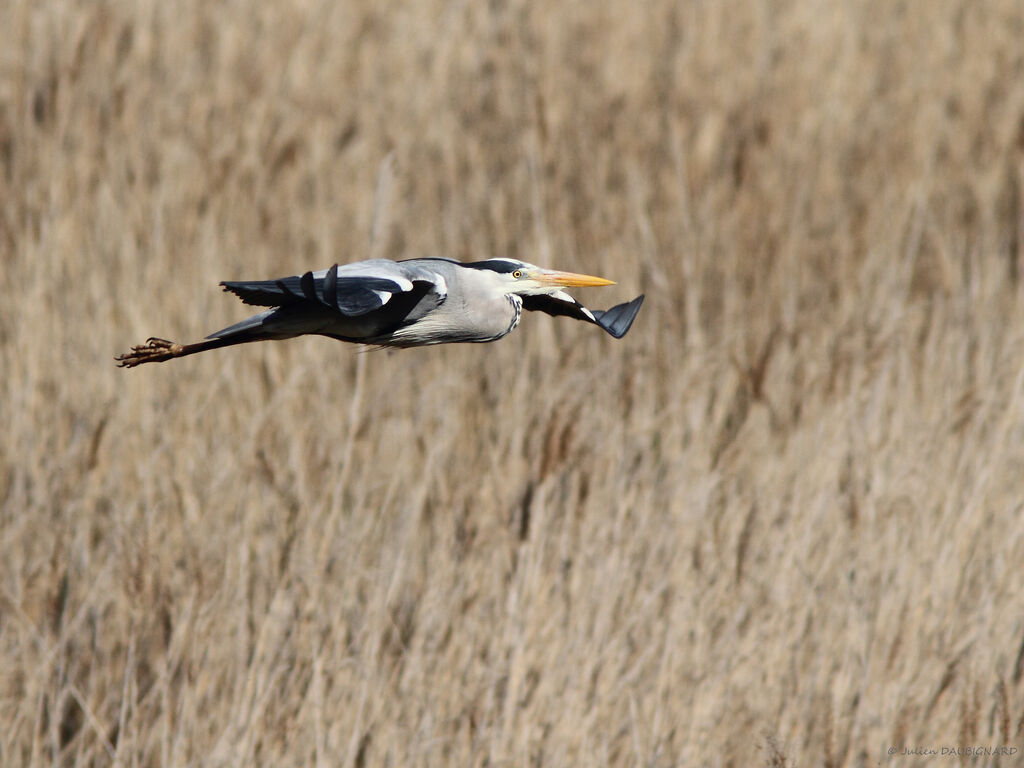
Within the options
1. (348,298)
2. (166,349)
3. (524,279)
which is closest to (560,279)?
(524,279)

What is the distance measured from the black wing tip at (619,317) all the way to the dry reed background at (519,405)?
45.5 inches

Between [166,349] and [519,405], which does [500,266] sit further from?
[519,405]

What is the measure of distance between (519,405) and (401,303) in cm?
216

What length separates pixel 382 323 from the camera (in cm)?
121

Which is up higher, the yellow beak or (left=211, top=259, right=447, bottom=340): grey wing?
the yellow beak

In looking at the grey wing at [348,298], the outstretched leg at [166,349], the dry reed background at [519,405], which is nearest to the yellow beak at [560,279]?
the grey wing at [348,298]

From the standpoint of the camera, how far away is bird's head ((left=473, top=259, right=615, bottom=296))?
49.0 inches

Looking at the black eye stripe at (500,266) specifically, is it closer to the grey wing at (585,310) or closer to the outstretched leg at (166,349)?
the grey wing at (585,310)

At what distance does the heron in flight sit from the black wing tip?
0.10 meters

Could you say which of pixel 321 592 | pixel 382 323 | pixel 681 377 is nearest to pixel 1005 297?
pixel 681 377

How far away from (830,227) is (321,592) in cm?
237

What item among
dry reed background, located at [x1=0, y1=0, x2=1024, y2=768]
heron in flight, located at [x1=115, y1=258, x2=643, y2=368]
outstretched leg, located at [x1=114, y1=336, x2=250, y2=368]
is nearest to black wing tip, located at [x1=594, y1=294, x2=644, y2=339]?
heron in flight, located at [x1=115, y1=258, x2=643, y2=368]

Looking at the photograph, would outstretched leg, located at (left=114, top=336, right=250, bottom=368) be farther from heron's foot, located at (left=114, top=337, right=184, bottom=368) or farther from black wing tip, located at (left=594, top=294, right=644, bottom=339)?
black wing tip, located at (left=594, top=294, right=644, bottom=339)

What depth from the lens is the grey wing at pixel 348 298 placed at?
3.40 feet
